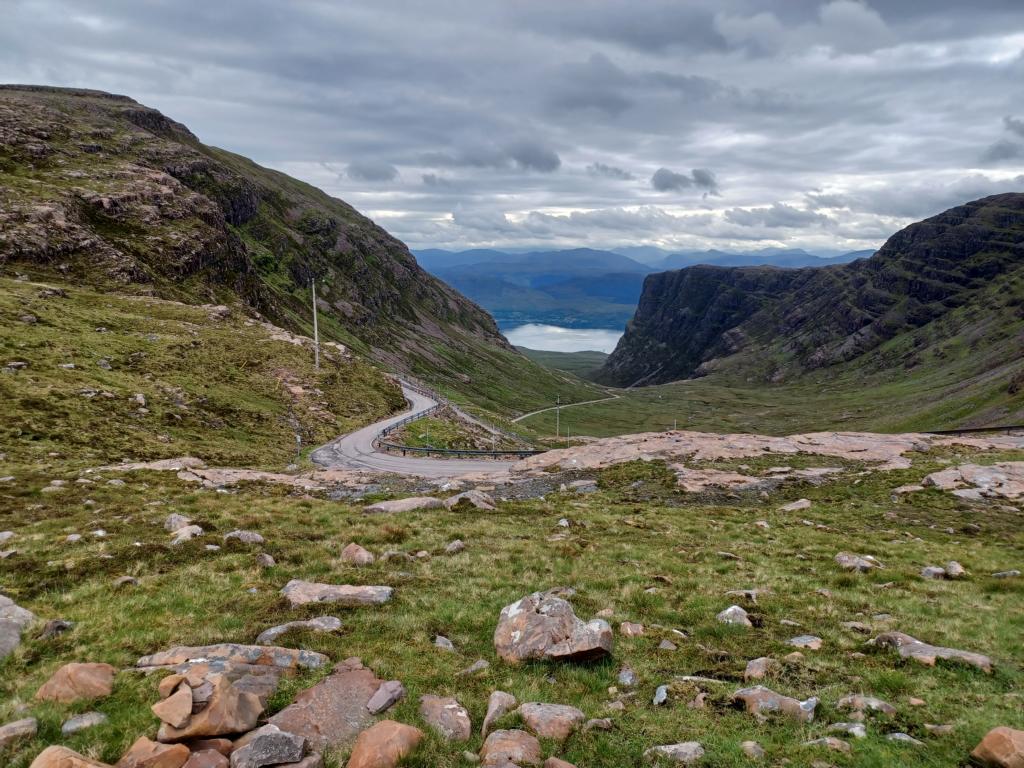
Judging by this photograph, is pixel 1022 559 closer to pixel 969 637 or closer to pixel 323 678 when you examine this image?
pixel 969 637

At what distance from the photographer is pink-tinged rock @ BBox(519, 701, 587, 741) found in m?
9.26

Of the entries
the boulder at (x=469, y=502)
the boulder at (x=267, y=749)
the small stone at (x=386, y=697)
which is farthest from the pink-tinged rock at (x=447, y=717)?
the boulder at (x=469, y=502)

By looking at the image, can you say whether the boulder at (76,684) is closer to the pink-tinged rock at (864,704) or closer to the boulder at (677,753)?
the boulder at (677,753)

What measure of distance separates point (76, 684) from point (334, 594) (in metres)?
6.07

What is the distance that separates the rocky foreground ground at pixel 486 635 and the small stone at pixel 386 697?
1.9 inches

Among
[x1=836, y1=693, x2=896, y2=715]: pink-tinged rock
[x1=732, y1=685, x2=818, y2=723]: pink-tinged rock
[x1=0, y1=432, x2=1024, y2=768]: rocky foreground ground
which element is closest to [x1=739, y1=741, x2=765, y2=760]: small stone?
[x1=0, y1=432, x2=1024, y2=768]: rocky foreground ground

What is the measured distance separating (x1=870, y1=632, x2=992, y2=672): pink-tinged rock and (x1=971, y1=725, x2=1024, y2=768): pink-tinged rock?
410 centimetres

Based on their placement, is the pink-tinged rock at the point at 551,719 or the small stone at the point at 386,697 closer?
the pink-tinged rock at the point at 551,719

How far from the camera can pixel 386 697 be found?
9.97 meters

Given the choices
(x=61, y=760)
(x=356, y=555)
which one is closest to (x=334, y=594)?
(x=356, y=555)

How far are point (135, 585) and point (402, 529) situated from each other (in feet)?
31.7

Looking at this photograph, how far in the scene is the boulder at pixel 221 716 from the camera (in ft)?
27.3

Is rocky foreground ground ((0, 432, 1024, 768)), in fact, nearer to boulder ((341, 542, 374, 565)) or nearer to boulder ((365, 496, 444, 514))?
boulder ((341, 542, 374, 565))

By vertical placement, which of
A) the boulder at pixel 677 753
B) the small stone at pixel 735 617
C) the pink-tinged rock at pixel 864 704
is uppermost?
the boulder at pixel 677 753
